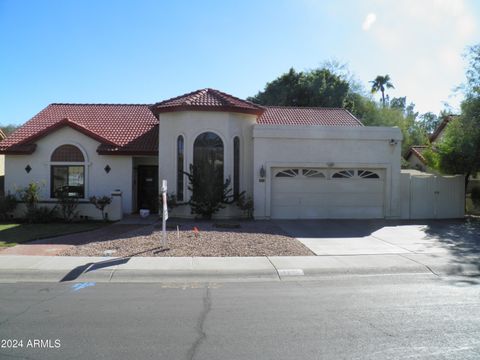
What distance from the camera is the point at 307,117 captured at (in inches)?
923

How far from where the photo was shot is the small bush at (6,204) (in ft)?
56.9

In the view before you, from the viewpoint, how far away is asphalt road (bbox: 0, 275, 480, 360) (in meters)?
4.71

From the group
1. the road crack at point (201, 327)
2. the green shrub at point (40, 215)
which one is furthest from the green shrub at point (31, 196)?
the road crack at point (201, 327)

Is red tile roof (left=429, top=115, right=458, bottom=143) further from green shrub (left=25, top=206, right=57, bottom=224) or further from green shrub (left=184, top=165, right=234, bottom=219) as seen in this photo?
green shrub (left=25, top=206, right=57, bottom=224)

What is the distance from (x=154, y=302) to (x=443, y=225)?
43.2 feet

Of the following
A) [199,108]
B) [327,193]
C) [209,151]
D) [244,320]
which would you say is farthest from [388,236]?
[244,320]

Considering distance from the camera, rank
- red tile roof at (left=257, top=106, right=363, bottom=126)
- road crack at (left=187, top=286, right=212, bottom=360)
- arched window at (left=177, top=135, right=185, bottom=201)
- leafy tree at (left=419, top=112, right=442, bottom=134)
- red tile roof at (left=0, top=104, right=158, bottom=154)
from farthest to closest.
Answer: leafy tree at (left=419, top=112, right=442, bottom=134)
red tile roof at (left=257, top=106, right=363, bottom=126)
red tile roof at (left=0, top=104, right=158, bottom=154)
arched window at (left=177, top=135, right=185, bottom=201)
road crack at (left=187, top=286, right=212, bottom=360)

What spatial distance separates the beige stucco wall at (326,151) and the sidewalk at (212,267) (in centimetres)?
754

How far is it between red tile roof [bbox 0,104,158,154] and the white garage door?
598 centimetres

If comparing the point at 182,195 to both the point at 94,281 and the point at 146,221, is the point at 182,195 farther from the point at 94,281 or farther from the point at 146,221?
the point at 94,281

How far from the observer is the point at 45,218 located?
17.0 metres

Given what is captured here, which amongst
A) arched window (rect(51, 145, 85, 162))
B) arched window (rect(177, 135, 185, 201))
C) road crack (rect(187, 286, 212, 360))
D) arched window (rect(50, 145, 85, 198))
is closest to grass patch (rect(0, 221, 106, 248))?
arched window (rect(50, 145, 85, 198))

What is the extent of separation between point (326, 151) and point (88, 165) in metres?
10.5

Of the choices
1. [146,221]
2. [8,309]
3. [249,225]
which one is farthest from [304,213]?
[8,309]
